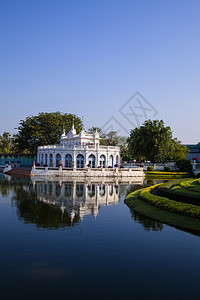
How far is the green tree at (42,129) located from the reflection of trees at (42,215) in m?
73.0

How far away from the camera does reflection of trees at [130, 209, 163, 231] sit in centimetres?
2131

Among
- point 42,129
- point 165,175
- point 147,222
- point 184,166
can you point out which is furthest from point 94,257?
point 42,129

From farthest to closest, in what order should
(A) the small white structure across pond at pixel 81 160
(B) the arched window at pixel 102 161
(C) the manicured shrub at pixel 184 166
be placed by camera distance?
(B) the arched window at pixel 102 161 → (C) the manicured shrub at pixel 184 166 → (A) the small white structure across pond at pixel 81 160

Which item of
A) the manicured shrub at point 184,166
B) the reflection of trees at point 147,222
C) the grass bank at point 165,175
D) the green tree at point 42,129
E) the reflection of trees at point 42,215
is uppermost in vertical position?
the green tree at point 42,129

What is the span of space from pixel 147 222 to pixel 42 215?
30.7 feet

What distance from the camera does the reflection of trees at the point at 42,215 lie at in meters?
21.8

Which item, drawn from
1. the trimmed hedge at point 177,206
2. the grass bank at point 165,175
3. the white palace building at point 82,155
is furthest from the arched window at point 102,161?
the trimmed hedge at point 177,206

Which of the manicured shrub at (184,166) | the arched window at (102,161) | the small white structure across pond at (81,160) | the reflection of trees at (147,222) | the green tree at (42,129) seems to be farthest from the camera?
the green tree at (42,129)

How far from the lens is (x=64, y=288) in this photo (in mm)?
11383

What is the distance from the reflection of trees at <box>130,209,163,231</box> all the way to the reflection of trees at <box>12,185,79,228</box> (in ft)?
18.3

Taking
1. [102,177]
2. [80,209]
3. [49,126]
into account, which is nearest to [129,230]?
[80,209]

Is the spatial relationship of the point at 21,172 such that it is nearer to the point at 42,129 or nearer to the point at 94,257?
the point at 42,129

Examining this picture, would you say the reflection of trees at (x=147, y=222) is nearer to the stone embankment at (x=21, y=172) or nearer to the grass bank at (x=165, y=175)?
the grass bank at (x=165, y=175)

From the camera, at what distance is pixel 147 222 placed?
23375 millimetres
